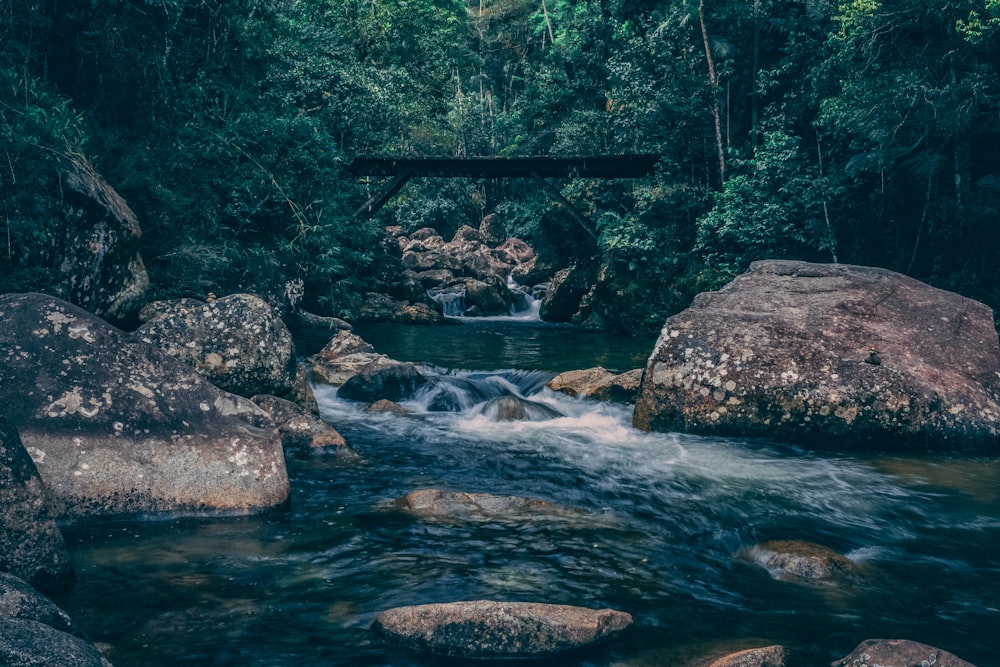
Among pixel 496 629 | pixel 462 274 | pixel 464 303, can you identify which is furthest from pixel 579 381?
pixel 462 274

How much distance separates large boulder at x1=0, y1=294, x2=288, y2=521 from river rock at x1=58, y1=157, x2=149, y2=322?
4.88 m

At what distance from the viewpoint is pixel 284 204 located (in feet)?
50.6

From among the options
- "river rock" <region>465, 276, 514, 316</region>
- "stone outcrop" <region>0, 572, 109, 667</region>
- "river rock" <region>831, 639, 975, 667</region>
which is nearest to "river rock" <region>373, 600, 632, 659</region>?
"river rock" <region>831, 639, 975, 667</region>

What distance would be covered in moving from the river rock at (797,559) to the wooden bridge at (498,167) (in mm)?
16547

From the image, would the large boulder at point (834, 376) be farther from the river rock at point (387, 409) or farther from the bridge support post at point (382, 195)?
the bridge support post at point (382, 195)

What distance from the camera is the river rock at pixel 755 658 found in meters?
3.58

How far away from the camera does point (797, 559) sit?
505 centimetres

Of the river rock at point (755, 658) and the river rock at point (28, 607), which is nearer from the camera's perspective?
the river rock at point (28, 607)

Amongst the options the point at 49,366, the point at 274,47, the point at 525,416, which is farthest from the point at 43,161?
the point at 274,47

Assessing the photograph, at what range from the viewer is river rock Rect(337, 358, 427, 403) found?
11234mm

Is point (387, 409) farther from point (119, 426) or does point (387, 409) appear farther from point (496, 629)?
point (496, 629)

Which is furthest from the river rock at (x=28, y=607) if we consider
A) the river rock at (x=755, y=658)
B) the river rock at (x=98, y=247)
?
the river rock at (x=98, y=247)

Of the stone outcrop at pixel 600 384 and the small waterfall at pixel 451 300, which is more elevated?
the small waterfall at pixel 451 300

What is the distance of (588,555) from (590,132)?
21.6 metres
